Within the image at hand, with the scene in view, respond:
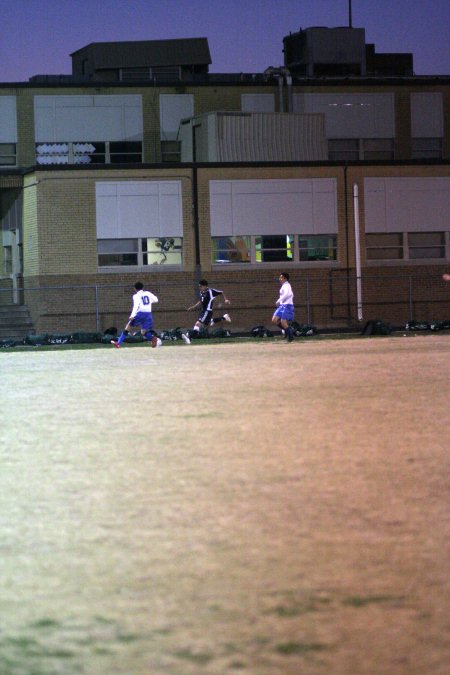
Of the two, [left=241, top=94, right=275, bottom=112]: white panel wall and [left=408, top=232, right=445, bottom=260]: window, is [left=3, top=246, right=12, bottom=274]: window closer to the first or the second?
[left=241, top=94, right=275, bottom=112]: white panel wall

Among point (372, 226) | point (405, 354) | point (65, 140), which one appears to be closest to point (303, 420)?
point (405, 354)

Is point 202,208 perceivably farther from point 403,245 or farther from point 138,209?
point 403,245

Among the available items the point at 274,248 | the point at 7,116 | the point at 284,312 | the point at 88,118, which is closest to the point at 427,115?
the point at 274,248

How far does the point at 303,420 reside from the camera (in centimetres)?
1478

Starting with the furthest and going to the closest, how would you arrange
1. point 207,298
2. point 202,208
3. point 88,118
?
point 88,118, point 202,208, point 207,298

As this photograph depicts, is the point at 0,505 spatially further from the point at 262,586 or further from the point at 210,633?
the point at 210,633

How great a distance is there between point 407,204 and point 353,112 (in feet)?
27.2

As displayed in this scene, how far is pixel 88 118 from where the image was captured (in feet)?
170

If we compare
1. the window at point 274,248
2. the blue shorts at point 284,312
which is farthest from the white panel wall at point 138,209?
the blue shorts at point 284,312

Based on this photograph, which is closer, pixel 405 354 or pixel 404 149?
pixel 405 354

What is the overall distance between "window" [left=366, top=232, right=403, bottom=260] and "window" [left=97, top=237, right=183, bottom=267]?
7.29 metres

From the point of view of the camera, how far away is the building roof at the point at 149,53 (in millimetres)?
55812

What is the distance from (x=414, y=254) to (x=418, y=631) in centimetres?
4300

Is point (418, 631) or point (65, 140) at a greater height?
point (65, 140)
